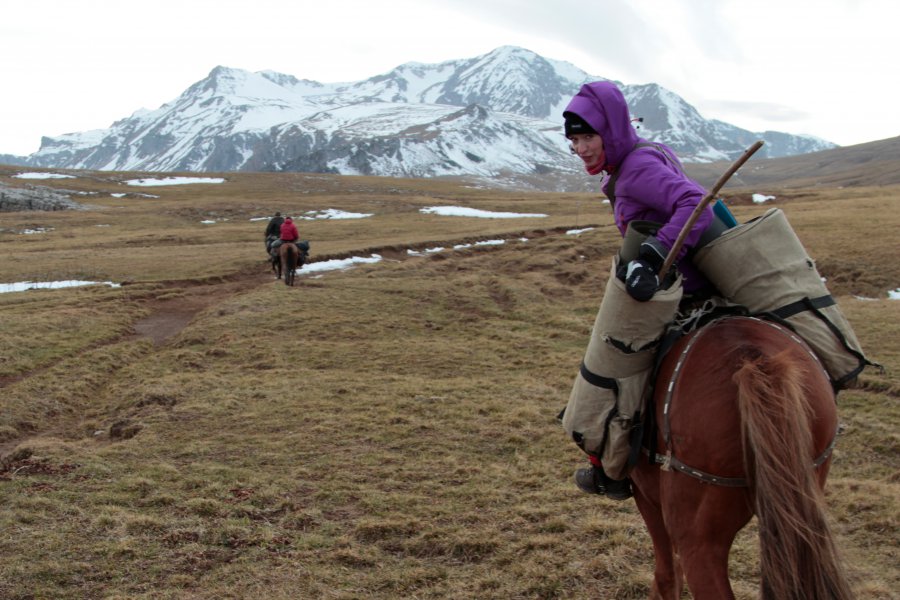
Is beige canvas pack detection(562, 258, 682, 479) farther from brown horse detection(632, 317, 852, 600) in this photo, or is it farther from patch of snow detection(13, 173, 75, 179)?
patch of snow detection(13, 173, 75, 179)

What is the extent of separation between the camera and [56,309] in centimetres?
1875

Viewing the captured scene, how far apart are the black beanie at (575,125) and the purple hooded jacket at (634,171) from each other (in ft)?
0.14

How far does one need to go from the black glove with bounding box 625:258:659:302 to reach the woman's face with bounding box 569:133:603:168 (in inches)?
36.9

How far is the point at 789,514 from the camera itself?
277 cm

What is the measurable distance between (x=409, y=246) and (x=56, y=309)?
1771 centimetres

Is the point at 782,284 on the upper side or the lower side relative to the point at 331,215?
lower

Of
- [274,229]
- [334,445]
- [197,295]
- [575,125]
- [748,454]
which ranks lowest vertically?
[334,445]

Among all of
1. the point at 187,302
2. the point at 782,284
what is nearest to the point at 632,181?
the point at 782,284

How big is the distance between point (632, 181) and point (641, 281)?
2.74ft

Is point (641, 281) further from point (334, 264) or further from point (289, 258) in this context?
point (334, 264)

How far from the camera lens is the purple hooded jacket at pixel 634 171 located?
153 inches

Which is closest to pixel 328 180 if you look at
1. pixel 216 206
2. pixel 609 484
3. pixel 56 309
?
pixel 216 206

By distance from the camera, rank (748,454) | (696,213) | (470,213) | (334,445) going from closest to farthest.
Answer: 1. (748,454)
2. (696,213)
3. (334,445)
4. (470,213)

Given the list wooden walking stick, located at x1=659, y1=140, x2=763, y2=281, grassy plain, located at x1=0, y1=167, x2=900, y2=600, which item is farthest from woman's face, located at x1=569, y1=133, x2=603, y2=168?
grassy plain, located at x1=0, y1=167, x2=900, y2=600
